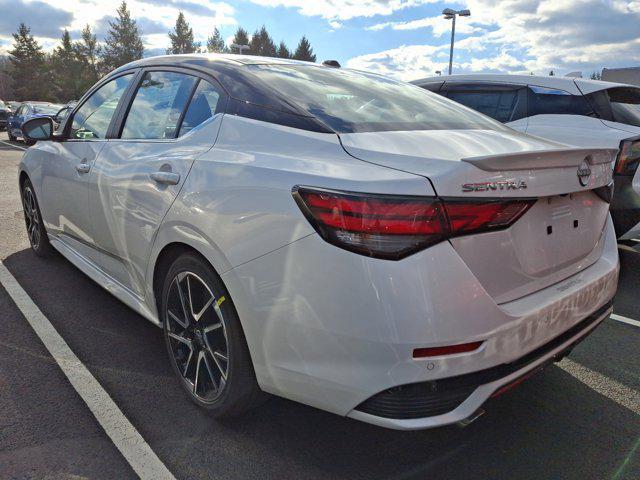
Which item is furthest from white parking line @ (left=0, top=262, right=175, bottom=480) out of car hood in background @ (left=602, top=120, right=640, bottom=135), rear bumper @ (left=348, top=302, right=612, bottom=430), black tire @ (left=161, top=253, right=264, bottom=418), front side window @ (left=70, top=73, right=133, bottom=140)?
car hood in background @ (left=602, top=120, right=640, bottom=135)

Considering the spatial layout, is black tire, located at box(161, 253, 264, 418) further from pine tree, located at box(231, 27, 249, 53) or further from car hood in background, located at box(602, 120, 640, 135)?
pine tree, located at box(231, 27, 249, 53)

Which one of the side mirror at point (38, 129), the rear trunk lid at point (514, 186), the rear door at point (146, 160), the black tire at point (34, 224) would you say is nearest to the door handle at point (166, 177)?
the rear door at point (146, 160)

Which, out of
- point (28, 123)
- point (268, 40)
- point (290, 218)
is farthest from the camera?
point (268, 40)

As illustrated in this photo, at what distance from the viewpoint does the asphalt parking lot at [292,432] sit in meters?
2.15

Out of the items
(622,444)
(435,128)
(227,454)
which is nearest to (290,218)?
(435,128)

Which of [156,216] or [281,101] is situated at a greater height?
[281,101]

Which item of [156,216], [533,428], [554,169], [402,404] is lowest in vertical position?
[533,428]

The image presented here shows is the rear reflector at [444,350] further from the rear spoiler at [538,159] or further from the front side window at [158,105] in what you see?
the front side window at [158,105]

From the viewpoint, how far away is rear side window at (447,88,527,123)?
5387mm

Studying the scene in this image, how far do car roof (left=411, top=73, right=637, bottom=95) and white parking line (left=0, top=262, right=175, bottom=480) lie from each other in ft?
15.4

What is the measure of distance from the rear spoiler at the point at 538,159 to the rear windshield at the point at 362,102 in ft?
1.74

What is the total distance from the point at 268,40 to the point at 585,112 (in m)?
85.8

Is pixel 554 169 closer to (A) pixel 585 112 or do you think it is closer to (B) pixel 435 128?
(B) pixel 435 128

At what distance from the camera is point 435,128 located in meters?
2.36
